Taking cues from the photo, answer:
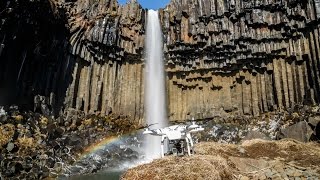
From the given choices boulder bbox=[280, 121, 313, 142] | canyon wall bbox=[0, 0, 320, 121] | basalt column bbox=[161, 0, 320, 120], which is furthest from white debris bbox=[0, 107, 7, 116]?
boulder bbox=[280, 121, 313, 142]

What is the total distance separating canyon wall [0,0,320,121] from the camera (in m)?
31.2

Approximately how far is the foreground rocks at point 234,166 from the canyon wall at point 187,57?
1780 cm

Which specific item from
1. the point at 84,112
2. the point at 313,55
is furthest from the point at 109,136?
the point at 313,55

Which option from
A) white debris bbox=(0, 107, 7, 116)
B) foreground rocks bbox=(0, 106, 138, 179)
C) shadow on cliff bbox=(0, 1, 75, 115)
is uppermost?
shadow on cliff bbox=(0, 1, 75, 115)

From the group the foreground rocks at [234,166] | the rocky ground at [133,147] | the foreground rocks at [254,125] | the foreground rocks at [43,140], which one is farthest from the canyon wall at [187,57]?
the foreground rocks at [234,166]

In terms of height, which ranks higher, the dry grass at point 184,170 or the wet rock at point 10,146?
the dry grass at point 184,170

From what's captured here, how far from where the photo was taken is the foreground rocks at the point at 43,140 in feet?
69.7

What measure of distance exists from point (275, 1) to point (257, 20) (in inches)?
93.1

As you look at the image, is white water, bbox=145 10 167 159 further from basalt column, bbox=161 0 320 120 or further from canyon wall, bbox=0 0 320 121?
basalt column, bbox=161 0 320 120

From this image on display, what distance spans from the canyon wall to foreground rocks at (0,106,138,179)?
2071 mm

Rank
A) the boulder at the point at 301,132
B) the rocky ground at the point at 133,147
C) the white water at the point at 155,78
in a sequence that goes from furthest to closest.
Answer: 1. the white water at the point at 155,78
2. the boulder at the point at 301,132
3. the rocky ground at the point at 133,147

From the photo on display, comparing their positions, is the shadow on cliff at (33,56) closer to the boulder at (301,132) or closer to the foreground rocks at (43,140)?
the foreground rocks at (43,140)

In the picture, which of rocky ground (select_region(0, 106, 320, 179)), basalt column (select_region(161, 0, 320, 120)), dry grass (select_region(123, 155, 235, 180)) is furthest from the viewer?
basalt column (select_region(161, 0, 320, 120))

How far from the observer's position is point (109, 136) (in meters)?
31.9
